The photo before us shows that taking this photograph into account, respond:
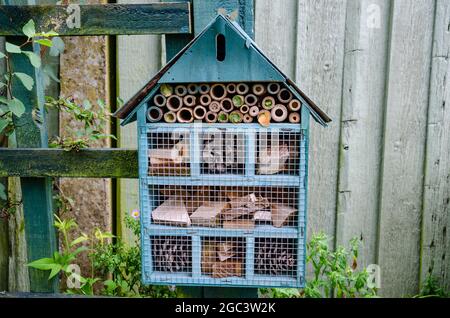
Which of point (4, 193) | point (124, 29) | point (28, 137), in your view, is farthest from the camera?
point (4, 193)

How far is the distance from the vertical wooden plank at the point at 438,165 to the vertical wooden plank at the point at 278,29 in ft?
2.37

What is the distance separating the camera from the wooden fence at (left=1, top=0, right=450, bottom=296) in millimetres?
2188

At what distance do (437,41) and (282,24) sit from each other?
0.79 metres

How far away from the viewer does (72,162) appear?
5.81ft

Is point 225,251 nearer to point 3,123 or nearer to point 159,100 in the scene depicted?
point 159,100

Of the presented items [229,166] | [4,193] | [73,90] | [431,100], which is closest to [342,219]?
[431,100]

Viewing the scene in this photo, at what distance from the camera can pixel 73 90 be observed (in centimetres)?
220

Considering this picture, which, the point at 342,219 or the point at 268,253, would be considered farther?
the point at 342,219

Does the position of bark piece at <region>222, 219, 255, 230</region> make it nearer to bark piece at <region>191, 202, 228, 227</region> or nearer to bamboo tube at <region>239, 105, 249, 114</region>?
bark piece at <region>191, 202, 228, 227</region>

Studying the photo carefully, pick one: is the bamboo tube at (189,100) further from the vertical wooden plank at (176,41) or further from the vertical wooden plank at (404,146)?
the vertical wooden plank at (404,146)

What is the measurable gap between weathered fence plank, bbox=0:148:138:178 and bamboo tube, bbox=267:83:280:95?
2.08 ft

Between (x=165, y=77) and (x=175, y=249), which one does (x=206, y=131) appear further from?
(x=175, y=249)

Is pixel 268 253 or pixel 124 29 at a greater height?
pixel 124 29

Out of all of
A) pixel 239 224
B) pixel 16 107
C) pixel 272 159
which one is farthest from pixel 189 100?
pixel 16 107
